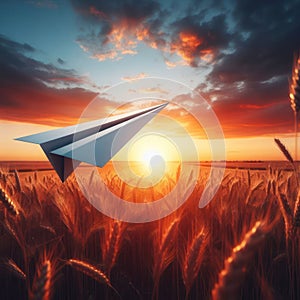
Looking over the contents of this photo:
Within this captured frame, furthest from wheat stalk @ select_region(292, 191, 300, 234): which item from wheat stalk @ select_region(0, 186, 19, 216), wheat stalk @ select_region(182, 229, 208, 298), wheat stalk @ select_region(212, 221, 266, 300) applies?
wheat stalk @ select_region(0, 186, 19, 216)

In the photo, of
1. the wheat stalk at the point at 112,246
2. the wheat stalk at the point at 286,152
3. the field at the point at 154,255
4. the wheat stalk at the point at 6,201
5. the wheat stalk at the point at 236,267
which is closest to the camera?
the wheat stalk at the point at 236,267

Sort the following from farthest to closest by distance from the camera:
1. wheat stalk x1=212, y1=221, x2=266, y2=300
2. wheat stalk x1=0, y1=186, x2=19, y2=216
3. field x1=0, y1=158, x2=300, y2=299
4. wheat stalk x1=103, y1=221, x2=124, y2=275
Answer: wheat stalk x1=0, y1=186, x2=19, y2=216, wheat stalk x1=103, y1=221, x2=124, y2=275, field x1=0, y1=158, x2=300, y2=299, wheat stalk x1=212, y1=221, x2=266, y2=300

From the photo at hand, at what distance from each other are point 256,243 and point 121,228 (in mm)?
663

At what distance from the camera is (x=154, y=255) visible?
106 cm

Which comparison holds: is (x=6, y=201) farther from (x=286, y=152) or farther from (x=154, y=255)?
(x=286, y=152)

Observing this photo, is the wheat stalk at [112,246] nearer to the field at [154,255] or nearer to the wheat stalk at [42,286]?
the field at [154,255]

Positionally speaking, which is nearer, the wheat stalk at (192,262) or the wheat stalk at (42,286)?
the wheat stalk at (42,286)

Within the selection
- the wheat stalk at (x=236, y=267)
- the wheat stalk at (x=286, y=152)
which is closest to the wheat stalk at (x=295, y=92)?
the wheat stalk at (x=286, y=152)

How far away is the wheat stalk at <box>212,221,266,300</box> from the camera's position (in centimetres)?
57

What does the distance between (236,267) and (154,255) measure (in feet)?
1.76

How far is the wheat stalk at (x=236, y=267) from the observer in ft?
1.87

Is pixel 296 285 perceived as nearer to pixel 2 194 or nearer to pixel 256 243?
pixel 256 243

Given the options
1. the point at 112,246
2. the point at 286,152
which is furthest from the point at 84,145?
the point at 286,152

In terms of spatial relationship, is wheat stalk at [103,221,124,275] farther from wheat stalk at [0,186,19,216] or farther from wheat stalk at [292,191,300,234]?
wheat stalk at [292,191,300,234]
